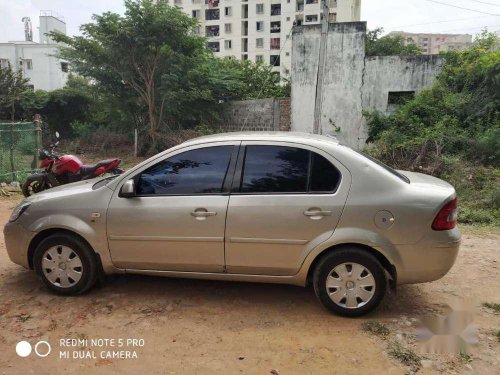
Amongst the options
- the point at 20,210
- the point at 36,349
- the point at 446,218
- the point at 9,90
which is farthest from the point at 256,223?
the point at 9,90

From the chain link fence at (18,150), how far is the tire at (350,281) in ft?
28.1

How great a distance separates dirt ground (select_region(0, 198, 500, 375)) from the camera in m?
2.90

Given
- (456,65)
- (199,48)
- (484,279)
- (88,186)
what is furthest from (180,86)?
(484,279)

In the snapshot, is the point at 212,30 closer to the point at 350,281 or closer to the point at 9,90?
the point at 9,90

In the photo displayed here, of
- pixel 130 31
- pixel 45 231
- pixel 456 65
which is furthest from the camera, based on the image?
pixel 130 31

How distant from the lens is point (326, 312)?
11.8ft

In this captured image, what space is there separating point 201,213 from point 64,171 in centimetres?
511

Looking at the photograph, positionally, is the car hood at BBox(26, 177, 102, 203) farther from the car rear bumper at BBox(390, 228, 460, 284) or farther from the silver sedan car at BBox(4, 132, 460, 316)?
the car rear bumper at BBox(390, 228, 460, 284)

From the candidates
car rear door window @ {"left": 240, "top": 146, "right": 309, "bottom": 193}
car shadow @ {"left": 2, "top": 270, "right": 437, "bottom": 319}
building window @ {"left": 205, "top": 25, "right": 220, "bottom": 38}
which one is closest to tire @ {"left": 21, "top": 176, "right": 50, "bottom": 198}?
car shadow @ {"left": 2, "top": 270, "right": 437, "bottom": 319}

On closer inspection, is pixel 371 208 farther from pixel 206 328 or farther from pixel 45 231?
pixel 45 231

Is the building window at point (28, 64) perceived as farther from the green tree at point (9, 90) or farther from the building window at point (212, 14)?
the green tree at point (9, 90)

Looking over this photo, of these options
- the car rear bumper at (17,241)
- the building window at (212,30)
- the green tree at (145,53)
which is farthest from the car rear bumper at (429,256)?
the building window at (212,30)

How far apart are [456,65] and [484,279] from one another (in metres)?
11.2

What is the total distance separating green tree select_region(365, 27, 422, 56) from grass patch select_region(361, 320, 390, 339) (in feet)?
78.2
